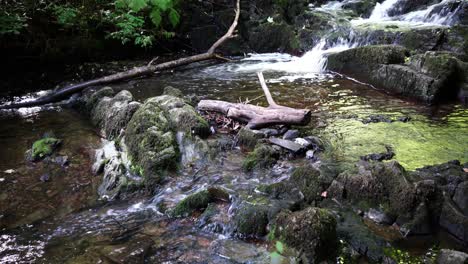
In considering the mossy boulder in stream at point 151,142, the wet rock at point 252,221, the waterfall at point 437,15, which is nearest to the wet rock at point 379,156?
the wet rock at point 252,221

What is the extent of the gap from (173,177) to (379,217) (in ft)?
9.33

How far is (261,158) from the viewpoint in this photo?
539 centimetres

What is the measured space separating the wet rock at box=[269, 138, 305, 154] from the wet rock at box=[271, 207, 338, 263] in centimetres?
211

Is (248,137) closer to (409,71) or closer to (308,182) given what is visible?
(308,182)

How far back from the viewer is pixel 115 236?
4.09m

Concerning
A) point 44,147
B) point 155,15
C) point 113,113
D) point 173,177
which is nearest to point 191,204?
point 173,177

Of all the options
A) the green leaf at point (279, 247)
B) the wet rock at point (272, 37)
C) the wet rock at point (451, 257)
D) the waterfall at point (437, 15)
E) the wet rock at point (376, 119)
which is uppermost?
the waterfall at point (437, 15)

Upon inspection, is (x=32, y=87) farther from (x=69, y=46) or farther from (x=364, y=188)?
(x=364, y=188)

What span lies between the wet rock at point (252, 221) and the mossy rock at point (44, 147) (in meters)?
3.91

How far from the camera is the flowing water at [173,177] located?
3875 mm

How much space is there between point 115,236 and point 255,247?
5.22ft

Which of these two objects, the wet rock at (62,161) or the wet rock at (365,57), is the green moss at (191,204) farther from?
the wet rock at (365,57)

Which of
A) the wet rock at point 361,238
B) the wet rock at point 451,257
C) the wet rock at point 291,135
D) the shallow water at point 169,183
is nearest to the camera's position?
the wet rock at point 451,257

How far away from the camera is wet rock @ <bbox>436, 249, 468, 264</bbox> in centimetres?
310
